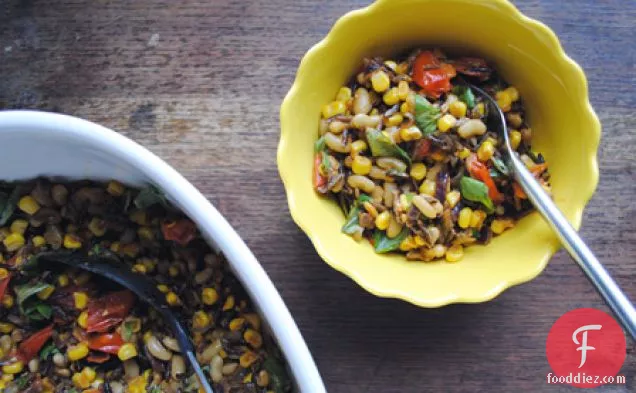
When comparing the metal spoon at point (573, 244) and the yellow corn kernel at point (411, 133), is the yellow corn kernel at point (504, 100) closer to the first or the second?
the metal spoon at point (573, 244)

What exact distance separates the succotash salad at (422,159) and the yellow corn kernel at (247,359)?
0.30 metres

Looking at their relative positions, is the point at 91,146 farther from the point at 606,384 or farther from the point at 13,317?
the point at 606,384

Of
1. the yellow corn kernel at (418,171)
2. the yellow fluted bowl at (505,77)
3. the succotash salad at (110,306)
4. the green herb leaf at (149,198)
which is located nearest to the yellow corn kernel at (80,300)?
the succotash salad at (110,306)

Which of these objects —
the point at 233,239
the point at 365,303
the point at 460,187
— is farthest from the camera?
the point at 365,303

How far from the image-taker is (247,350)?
1.35 metres

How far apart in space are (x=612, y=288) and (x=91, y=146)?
2.93 ft

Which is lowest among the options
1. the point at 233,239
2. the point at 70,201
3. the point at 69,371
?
the point at 69,371

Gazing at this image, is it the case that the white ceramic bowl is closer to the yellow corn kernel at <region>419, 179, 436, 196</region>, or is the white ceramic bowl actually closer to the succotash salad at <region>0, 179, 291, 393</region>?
the succotash salad at <region>0, 179, 291, 393</region>

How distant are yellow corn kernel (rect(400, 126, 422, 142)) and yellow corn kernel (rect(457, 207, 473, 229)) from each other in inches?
6.3

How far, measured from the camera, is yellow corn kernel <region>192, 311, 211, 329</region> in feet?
4.43

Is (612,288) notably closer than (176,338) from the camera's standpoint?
Yes

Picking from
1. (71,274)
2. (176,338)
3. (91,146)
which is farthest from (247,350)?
(91,146)

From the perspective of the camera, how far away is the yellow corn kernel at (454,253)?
4.31 feet

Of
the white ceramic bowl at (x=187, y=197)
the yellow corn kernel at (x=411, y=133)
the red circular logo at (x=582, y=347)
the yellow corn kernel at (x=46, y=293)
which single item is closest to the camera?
the white ceramic bowl at (x=187, y=197)
